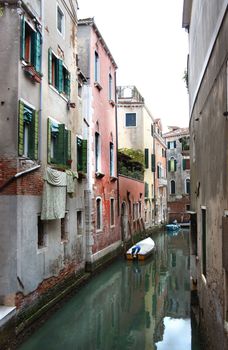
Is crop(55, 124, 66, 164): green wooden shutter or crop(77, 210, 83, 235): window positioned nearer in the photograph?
crop(55, 124, 66, 164): green wooden shutter

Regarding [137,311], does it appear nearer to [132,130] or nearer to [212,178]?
[212,178]

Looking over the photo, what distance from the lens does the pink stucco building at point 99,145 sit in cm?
1369

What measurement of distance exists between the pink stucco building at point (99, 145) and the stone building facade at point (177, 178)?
2077 cm

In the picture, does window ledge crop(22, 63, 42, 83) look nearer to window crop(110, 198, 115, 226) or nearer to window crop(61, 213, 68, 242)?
window crop(61, 213, 68, 242)

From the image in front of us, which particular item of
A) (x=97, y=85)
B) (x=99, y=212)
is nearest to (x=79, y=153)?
(x=99, y=212)

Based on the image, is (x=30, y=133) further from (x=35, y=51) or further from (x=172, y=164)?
(x=172, y=164)

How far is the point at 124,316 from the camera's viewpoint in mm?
9523

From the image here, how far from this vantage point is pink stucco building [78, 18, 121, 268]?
13688 mm

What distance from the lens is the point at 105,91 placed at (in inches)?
647

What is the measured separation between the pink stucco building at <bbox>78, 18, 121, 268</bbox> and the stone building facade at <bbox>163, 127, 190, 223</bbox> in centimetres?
2077

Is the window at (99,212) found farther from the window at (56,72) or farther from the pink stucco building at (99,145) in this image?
the window at (56,72)

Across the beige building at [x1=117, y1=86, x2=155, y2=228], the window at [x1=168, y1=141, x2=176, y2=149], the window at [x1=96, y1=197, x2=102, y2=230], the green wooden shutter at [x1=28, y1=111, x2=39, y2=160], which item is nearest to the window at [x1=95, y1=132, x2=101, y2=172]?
the window at [x1=96, y1=197, x2=102, y2=230]

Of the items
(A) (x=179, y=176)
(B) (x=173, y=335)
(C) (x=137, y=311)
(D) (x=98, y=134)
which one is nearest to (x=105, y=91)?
(D) (x=98, y=134)

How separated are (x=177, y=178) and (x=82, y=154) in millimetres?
27855
